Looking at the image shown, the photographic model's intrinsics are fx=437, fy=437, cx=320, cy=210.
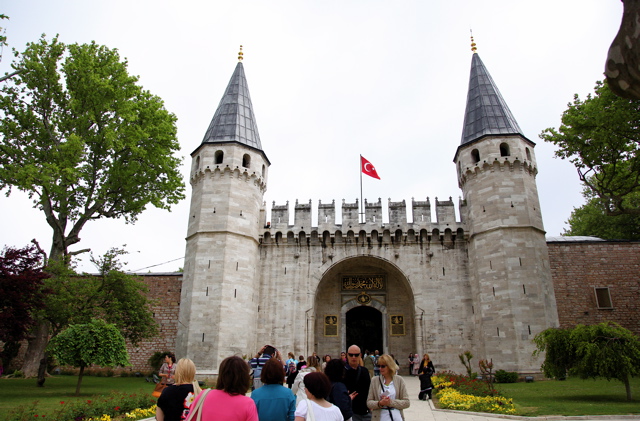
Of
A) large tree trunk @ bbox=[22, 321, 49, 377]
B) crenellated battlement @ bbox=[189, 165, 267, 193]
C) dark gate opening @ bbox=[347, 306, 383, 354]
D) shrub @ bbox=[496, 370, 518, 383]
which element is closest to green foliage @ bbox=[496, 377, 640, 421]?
shrub @ bbox=[496, 370, 518, 383]

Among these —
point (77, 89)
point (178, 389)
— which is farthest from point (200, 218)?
point (178, 389)

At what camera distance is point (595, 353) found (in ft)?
36.1

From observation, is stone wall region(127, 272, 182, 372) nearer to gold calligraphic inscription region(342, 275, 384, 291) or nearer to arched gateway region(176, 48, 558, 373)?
arched gateway region(176, 48, 558, 373)

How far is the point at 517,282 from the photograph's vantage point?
61.1 feet

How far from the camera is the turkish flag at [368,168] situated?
23.8m

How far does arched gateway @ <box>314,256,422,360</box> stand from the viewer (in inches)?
873

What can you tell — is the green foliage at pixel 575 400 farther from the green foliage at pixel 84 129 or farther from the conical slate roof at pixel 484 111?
the green foliage at pixel 84 129

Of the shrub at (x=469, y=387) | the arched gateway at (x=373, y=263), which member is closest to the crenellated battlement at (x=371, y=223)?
the arched gateway at (x=373, y=263)

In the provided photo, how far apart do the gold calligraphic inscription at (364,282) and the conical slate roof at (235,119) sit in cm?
861

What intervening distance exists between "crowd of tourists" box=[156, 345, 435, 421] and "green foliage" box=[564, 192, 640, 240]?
27.4 metres

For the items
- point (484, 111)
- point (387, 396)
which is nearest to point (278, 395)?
point (387, 396)

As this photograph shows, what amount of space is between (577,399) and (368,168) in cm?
1499

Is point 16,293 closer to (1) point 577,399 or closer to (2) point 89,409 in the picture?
(2) point 89,409

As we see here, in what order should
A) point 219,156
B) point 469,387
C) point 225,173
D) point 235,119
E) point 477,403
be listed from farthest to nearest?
point 235,119 → point 219,156 → point 225,173 → point 469,387 → point 477,403
